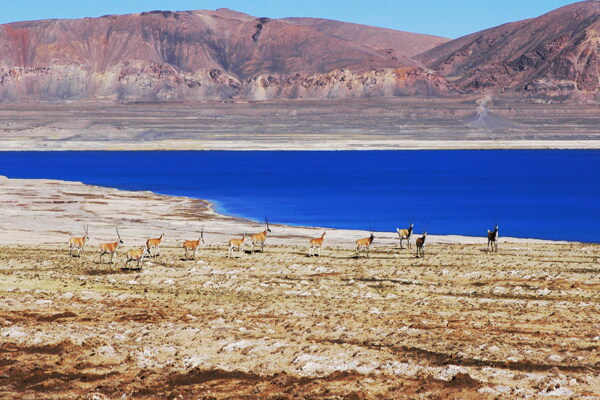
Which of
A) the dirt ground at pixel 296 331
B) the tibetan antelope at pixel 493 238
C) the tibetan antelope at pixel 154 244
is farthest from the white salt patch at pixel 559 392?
the tibetan antelope at pixel 493 238

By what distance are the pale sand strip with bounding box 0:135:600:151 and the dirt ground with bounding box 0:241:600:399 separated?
144 m

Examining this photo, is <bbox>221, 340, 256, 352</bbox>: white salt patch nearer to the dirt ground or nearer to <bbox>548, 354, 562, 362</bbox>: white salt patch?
the dirt ground

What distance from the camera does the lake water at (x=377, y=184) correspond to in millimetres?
52281

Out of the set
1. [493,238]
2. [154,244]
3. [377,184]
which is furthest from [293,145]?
[154,244]

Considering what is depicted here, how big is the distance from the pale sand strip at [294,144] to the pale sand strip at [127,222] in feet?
336

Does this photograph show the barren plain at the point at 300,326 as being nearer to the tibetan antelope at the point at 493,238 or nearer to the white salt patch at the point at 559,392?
the white salt patch at the point at 559,392

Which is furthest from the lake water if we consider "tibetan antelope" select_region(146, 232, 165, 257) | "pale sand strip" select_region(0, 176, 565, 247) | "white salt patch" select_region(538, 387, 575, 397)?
"white salt patch" select_region(538, 387, 575, 397)

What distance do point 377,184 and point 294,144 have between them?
285 ft

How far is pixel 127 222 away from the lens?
45.6 metres

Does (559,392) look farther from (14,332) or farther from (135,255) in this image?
(135,255)

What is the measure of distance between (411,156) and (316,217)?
10296 centimetres

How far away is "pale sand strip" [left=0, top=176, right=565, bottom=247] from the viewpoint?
3703 centimetres

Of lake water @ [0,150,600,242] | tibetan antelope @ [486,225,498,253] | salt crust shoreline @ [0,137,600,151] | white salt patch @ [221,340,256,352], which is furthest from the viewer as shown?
salt crust shoreline @ [0,137,600,151]

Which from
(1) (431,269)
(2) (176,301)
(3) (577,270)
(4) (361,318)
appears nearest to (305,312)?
(4) (361,318)
